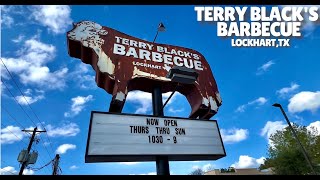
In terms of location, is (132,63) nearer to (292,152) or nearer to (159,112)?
(159,112)

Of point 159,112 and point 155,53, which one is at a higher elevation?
point 155,53

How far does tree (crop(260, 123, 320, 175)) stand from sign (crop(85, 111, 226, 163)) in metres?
27.7

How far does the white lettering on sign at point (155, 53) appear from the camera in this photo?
8.78 metres

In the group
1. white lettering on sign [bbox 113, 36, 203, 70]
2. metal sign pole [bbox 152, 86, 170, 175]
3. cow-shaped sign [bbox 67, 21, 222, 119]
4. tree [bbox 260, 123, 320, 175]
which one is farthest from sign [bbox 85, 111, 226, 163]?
tree [bbox 260, 123, 320, 175]

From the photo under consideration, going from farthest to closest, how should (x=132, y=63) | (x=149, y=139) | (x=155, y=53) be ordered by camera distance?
(x=155, y=53)
(x=132, y=63)
(x=149, y=139)

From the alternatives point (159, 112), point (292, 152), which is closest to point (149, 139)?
point (159, 112)

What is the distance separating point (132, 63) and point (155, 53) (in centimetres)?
119

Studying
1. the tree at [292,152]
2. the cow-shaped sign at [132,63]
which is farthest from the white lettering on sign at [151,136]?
the tree at [292,152]

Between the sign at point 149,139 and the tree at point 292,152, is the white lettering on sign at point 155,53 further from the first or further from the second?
the tree at point 292,152

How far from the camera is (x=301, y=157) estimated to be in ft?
104

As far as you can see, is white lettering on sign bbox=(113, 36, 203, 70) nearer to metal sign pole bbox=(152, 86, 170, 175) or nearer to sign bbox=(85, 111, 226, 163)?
metal sign pole bbox=(152, 86, 170, 175)

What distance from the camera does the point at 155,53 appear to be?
30.6 ft
